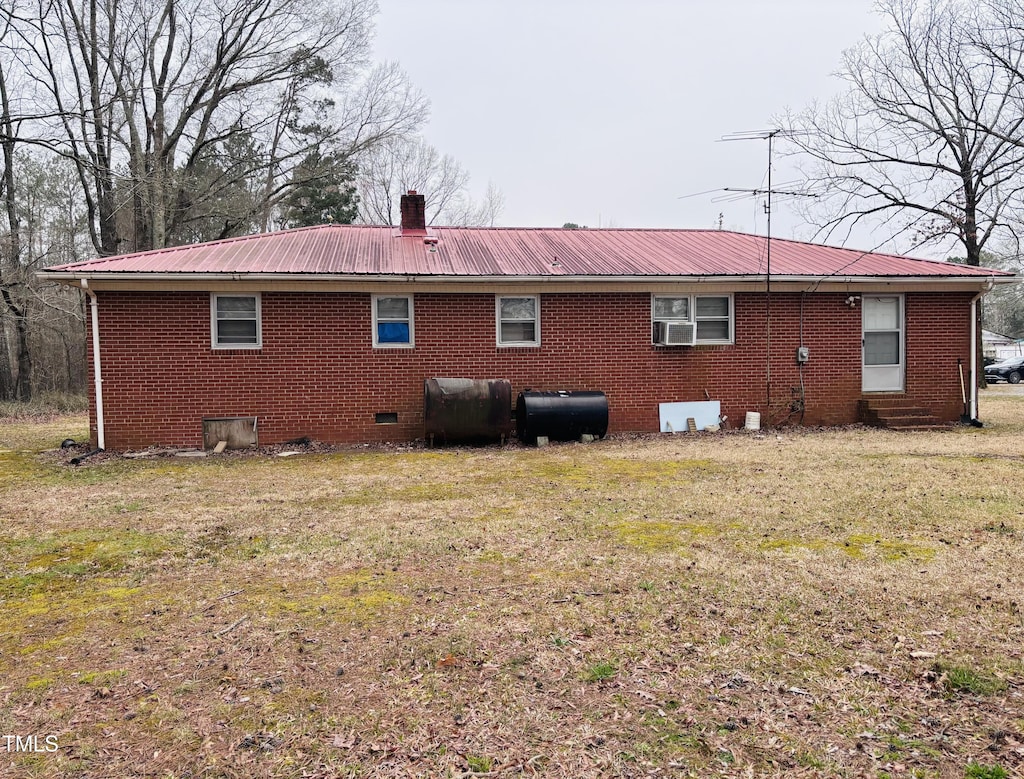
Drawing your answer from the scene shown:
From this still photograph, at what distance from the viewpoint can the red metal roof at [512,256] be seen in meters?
11.6

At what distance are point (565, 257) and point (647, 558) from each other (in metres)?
9.08

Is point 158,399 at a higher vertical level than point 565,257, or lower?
lower

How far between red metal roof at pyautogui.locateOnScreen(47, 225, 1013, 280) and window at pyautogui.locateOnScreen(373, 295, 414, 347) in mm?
583

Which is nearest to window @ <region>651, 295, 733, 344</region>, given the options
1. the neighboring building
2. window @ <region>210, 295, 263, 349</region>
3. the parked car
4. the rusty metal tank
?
the rusty metal tank

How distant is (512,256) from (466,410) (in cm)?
357

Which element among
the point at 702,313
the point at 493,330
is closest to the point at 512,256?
the point at 493,330

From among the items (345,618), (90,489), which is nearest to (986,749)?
(345,618)

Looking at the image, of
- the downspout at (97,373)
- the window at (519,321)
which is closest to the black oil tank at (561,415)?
the window at (519,321)

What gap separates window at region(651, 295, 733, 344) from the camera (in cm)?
1280

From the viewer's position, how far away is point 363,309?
11828 millimetres

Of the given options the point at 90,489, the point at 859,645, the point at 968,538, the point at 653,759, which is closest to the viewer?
the point at 653,759

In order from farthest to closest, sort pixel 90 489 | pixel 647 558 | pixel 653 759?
pixel 90 489 < pixel 647 558 < pixel 653 759

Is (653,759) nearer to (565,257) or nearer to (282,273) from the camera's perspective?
(282,273)

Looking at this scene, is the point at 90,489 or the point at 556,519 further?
the point at 90,489
